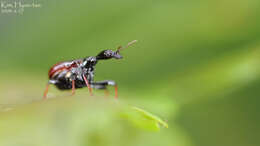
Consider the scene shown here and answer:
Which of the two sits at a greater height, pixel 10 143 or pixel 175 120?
pixel 10 143

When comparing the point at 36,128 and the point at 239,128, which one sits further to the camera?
the point at 239,128

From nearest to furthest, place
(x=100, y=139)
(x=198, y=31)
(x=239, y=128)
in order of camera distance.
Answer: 1. (x=100, y=139)
2. (x=239, y=128)
3. (x=198, y=31)

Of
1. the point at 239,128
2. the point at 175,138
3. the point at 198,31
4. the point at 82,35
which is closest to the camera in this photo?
the point at 175,138

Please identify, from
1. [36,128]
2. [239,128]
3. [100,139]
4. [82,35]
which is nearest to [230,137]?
[239,128]

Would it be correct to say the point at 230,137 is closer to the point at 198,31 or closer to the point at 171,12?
the point at 198,31
